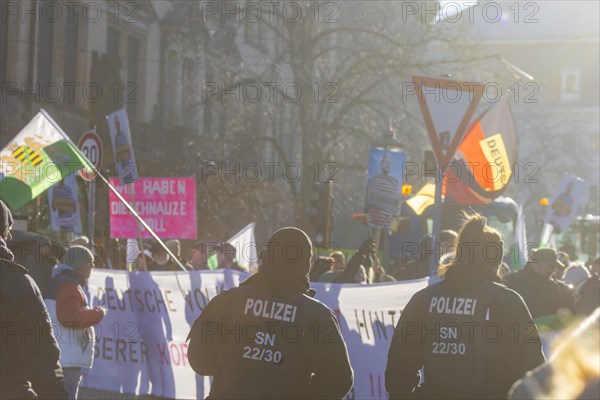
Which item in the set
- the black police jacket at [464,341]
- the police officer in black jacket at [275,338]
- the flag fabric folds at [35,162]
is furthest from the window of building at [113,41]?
the police officer in black jacket at [275,338]

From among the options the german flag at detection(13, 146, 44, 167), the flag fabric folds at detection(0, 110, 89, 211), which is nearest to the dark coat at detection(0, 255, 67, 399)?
the flag fabric folds at detection(0, 110, 89, 211)

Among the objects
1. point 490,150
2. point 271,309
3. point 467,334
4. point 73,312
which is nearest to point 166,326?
point 73,312

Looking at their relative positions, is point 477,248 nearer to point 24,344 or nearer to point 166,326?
point 24,344

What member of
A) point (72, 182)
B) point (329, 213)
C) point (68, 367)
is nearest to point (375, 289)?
point (68, 367)

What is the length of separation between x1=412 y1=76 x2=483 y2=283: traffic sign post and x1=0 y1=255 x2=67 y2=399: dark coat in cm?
442

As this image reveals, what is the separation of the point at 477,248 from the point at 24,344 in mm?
2209

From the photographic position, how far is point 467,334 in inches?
231

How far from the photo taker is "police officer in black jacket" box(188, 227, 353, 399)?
5.32 metres

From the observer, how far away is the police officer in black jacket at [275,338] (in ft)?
17.4

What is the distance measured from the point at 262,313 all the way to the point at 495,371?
1190 mm

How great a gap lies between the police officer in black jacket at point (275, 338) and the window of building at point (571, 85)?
244 feet

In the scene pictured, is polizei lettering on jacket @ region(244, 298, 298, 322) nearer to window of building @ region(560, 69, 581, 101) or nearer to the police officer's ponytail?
the police officer's ponytail

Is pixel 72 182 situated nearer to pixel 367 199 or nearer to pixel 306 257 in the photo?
pixel 367 199

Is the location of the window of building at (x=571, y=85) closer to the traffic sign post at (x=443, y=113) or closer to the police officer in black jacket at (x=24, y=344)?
the traffic sign post at (x=443, y=113)
